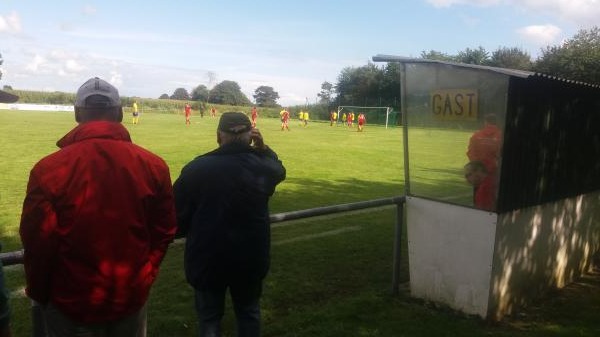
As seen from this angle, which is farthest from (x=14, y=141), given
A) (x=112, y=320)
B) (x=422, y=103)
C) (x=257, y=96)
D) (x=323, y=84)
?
(x=257, y=96)

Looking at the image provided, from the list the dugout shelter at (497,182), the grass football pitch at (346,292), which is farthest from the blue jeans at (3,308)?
the dugout shelter at (497,182)

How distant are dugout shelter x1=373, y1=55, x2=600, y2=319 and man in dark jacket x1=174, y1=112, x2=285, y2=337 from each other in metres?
2.19

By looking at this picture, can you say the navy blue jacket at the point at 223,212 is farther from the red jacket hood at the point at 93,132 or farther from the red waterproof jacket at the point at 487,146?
the red waterproof jacket at the point at 487,146

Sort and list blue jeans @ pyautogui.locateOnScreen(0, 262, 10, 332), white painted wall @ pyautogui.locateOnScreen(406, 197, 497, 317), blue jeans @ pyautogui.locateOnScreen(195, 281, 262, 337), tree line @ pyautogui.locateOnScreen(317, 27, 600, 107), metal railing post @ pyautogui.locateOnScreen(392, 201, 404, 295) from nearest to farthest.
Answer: blue jeans @ pyautogui.locateOnScreen(0, 262, 10, 332)
blue jeans @ pyautogui.locateOnScreen(195, 281, 262, 337)
white painted wall @ pyautogui.locateOnScreen(406, 197, 497, 317)
metal railing post @ pyautogui.locateOnScreen(392, 201, 404, 295)
tree line @ pyautogui.locateOnScreen(317, 27, 600, 107)

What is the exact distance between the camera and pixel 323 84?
11138cm

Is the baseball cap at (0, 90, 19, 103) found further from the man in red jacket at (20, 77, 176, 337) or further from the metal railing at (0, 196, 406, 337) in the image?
the metal railing at (0, 196, 406, 337)

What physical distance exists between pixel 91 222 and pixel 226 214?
1.03 m

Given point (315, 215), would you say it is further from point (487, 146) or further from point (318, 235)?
point (318, 235)

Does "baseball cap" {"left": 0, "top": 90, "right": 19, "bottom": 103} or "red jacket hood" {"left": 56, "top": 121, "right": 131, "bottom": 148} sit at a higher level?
"baseball cap" {"left": 0, "top": 90, "right": 19, "bottom": 103}

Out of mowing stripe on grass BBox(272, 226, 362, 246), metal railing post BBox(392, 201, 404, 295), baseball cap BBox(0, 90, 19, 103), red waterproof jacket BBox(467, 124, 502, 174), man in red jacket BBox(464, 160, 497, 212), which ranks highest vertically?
baseball cap BBox(0, 90, 19, 103)

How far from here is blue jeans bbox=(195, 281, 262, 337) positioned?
3.38m

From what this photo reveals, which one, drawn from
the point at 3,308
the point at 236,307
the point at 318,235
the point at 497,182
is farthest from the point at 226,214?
the point at 318,235

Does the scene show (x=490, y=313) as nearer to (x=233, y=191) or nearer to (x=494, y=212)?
(x=494, y=212)

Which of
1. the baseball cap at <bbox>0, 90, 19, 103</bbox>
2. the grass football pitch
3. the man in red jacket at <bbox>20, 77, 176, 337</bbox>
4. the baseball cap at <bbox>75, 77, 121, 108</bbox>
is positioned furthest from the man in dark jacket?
the grass football pitch
